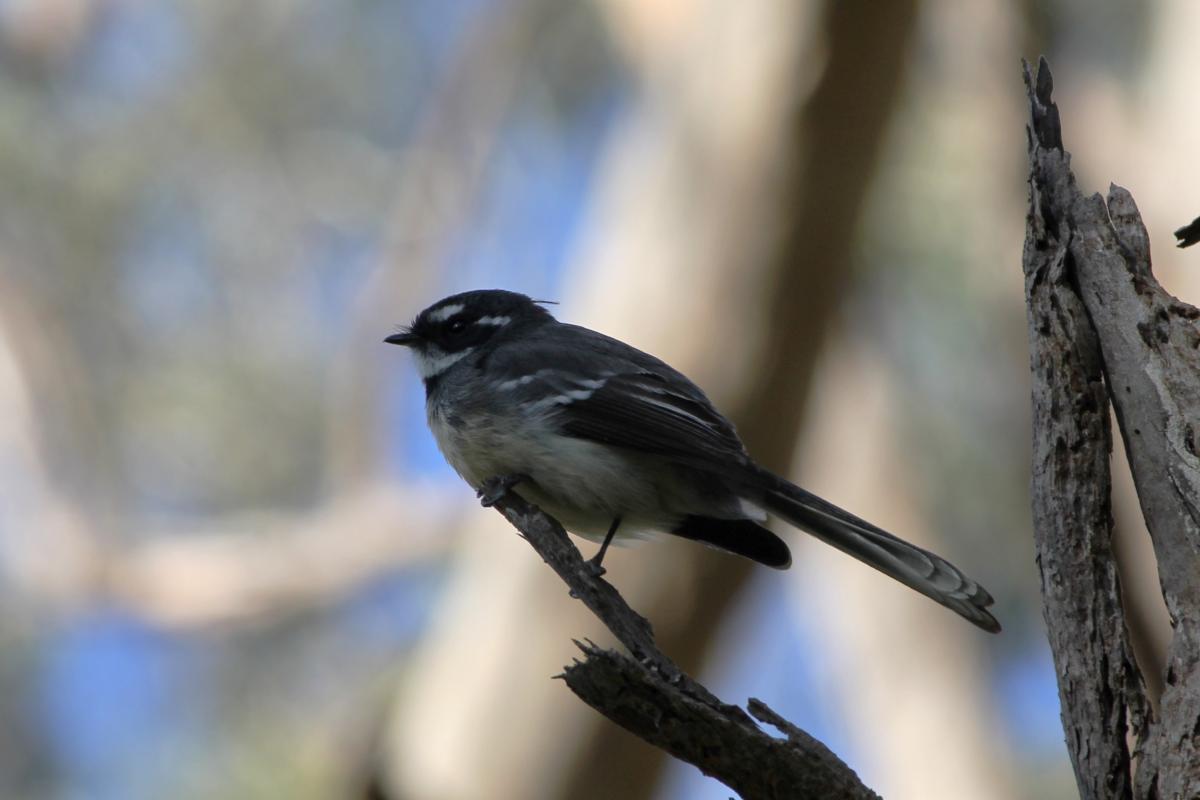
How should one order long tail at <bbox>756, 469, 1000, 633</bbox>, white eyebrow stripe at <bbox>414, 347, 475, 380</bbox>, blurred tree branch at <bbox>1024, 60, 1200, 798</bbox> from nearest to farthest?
blurred tree branch at <bbox>1024, 60, 1200, 798</bbox> < long tail at <bbox>756, 469, 1000, 633</bbox> < white eyebrow stripe at <bbox>414, 347, 475, 380</bbox>

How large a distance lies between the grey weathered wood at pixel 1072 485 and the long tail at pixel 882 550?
43 centimetres

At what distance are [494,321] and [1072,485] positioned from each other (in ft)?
8.96

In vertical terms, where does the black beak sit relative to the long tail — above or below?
above

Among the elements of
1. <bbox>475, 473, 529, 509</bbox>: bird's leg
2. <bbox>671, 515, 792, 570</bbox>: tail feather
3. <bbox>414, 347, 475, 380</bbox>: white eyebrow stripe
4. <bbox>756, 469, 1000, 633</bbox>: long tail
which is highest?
<bbox>414, 347, 475, 380</bbox>: white eyebrow stripe

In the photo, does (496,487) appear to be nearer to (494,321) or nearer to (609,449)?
(609,449)

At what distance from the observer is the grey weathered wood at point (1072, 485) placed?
246 cm

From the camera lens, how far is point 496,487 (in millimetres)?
3938

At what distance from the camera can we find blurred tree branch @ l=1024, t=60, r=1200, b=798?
2.44 meters

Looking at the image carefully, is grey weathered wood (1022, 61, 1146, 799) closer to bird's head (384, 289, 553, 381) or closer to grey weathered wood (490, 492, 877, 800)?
grey weathered wood (490, 492, 877, 800)

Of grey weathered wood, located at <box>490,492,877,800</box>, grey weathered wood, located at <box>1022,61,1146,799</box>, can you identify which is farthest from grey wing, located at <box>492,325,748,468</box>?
grey weathered wood, located at <box>490,492,877,800</box>

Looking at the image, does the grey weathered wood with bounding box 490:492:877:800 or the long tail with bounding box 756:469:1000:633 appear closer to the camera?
the grey weathered wood with bounding box 490:492:877:800

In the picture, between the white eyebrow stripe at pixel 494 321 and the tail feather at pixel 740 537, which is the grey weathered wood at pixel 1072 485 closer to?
the tail feather at pixel 740 537

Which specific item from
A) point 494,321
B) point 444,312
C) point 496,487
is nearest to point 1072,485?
point 496,487

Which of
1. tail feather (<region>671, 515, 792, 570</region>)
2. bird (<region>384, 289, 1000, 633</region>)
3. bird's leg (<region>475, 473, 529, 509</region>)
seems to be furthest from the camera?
tail feather (<region>671, 515, 792, 570</region>)
